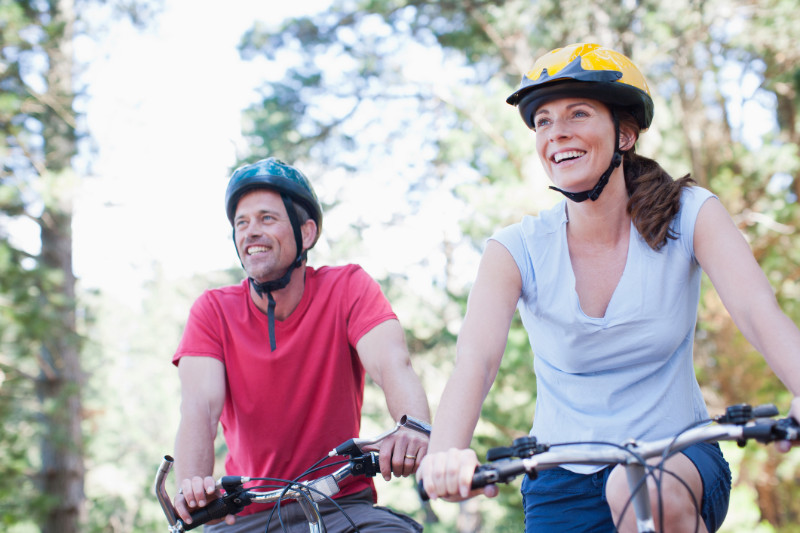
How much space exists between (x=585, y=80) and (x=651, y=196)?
0.50 m

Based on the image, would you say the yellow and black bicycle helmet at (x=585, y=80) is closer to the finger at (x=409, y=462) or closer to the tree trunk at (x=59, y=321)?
the finger at (x=409, y=462)

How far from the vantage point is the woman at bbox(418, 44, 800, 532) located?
231 cm

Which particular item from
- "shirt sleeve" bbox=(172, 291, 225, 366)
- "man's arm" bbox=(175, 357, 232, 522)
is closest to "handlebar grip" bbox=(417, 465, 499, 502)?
"man's arm" bbox=(175, 357, 232, 522)

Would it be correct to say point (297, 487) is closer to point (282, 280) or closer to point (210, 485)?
point (210, 485)

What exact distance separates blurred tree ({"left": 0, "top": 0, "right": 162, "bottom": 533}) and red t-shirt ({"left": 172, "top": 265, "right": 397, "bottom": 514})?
10.1 m

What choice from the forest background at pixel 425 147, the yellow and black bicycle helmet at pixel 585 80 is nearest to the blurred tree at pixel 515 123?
the forest background at pixel 425 147

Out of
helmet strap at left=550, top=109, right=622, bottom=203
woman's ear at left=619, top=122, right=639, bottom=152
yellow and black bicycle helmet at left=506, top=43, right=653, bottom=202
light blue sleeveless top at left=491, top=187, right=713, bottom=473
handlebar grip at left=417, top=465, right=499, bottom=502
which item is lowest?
handlebar grip at left=417, top=465, right=499, bottom=502

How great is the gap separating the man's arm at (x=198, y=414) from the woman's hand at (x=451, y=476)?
5.34ft

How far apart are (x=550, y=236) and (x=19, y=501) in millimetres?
13435

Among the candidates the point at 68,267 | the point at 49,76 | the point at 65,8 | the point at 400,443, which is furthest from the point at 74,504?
the point at 400,443

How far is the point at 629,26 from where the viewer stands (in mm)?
12727

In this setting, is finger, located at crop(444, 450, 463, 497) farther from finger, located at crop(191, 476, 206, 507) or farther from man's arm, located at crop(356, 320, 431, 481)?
finger, located at crop(191, 476, 206, 507)

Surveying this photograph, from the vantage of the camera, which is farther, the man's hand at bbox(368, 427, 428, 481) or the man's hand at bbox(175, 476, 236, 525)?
the man's hand at bbox(175, 476, 236, 525)

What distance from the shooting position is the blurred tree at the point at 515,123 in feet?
38.0
